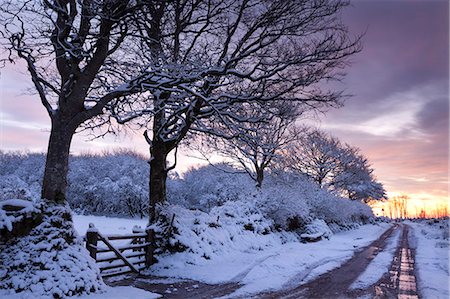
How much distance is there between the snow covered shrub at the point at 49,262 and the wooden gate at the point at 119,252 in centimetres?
97

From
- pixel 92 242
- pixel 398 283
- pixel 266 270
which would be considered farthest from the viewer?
pixel 266 270

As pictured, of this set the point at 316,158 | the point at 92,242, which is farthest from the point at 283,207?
the point at 316,158

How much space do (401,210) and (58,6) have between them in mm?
206418

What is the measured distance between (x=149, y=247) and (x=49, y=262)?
453cm

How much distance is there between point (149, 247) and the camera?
1177cm

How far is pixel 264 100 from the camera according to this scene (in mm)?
11844

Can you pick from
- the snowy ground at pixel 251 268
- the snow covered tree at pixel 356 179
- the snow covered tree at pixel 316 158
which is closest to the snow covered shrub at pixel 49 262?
the snowy ground at pixel 251 268

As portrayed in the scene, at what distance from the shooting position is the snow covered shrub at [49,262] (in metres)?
7.07

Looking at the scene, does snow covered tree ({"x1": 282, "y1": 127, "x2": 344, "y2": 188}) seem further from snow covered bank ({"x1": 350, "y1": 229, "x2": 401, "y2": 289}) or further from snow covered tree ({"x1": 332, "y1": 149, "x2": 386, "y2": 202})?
snow covered bank ({"x1": 350, "y1": 229, "x2": 401, "y2": 289})

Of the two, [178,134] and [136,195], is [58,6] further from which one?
[136,195]

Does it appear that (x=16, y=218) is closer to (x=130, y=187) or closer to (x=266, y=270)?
(x=266, y=270)

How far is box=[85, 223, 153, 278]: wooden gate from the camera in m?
9.55

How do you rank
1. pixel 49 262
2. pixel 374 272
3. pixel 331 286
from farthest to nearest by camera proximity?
pixel 374 272, pixel 331 286, pixel 49 262

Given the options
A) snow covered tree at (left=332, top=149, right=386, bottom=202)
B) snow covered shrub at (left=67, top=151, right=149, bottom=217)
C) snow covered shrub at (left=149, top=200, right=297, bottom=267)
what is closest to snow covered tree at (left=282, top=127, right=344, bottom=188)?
snow covered tree at (left=332, top=149, right=386, bottom=202)
